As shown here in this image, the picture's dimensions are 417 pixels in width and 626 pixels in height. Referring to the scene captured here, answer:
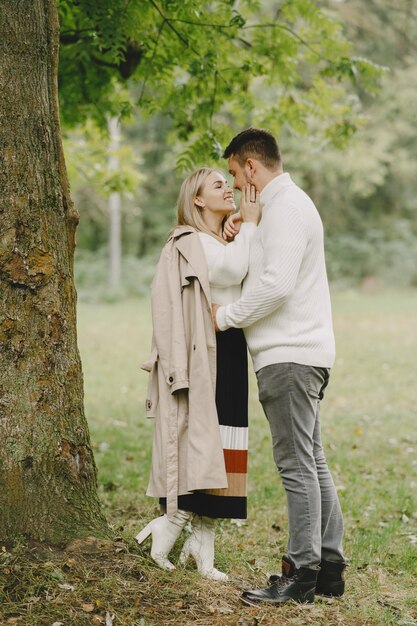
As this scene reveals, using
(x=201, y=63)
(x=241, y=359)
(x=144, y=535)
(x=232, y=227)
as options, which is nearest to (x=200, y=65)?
(x=201, y=63)

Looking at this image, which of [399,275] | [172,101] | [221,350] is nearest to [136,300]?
[399,275]

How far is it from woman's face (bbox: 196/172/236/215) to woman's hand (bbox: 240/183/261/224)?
172 millimetres

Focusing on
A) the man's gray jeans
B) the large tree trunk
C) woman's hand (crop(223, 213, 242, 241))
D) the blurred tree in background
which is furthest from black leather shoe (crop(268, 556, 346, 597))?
the blurred tree in background

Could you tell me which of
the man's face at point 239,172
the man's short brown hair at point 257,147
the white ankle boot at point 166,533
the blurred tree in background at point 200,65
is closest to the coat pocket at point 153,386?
the white ankle boot at point 166,533

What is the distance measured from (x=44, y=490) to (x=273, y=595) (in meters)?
1.25

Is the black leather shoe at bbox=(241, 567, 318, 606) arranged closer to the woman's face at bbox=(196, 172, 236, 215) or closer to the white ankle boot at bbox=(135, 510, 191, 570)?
the white ankle boot at bbox=(135, 510, 191, 570)

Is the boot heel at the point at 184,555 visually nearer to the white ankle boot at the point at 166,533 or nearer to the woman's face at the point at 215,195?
the white ankle boot at the point at 166,533

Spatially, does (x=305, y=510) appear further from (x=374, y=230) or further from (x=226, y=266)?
(x=374, y=230)

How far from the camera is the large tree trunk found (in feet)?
11.8

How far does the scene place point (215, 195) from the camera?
401 cm

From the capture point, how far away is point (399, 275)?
29.7 m

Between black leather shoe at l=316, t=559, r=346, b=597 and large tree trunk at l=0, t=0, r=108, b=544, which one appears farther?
black leather shoe at l=316, t=559, r=346, b=597

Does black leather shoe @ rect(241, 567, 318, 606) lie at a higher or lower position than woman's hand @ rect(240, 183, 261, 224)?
lower

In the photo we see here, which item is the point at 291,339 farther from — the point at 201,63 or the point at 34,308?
the point at 201,63
